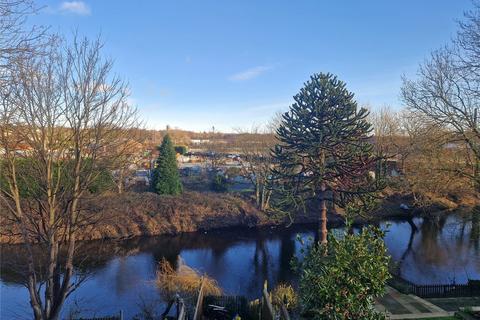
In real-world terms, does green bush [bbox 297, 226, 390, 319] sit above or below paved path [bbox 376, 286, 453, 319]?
above

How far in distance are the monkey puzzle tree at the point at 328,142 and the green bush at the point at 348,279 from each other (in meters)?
12.7

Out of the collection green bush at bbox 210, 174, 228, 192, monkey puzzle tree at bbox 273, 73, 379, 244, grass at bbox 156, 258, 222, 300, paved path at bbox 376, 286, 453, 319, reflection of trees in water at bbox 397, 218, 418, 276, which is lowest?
reflection of trees in water at bbox 397, 218, 418, 276

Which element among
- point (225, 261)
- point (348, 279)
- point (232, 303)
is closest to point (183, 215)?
point (225, 261)

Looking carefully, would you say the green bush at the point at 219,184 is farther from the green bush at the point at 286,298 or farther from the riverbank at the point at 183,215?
the green bush at the point at 286,298

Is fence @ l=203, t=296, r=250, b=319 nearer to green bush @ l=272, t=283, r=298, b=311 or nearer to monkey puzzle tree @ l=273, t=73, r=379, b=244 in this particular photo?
green bush @ l=272, t=283, r=298, b=311

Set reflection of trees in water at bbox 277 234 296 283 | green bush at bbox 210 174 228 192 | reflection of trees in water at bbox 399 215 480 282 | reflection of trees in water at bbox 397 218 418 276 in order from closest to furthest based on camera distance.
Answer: reflection of trees in water at bbox 399 215 480 282 → reflection of trees in water at bbox 277 234 296 283 → reflection of trees in water at bbox 397 218 418 276 → green bush at bbox 210 174 228 192

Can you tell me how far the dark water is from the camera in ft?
52.2

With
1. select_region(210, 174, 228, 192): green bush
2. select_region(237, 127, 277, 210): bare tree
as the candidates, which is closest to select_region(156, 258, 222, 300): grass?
select_region(237, 127, 277, 210): bare tree

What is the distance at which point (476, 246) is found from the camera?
971 inches

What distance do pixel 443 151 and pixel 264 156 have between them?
16.2 m

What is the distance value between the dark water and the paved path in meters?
Result: 3.09

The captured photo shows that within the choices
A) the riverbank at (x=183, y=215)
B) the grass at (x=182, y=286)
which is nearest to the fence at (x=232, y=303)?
the grass at (x=182, y=286)

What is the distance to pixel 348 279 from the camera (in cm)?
683

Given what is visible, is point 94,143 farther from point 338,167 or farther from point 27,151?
point 338,167
